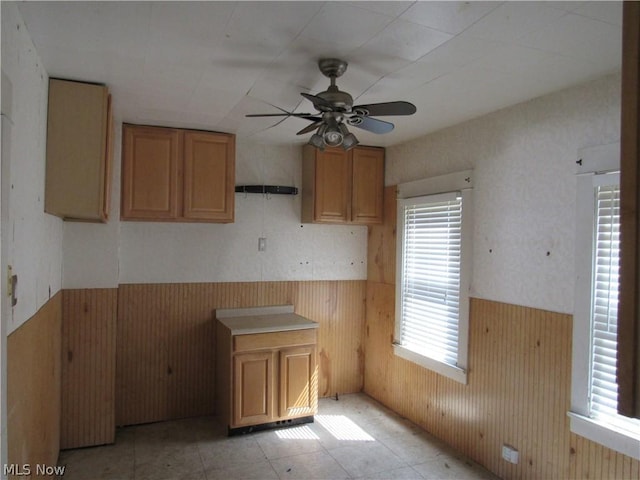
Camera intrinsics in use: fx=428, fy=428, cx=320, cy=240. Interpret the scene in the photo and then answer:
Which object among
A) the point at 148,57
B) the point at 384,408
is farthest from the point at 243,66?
the point at 384,408

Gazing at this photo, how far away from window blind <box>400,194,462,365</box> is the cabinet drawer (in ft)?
2.82

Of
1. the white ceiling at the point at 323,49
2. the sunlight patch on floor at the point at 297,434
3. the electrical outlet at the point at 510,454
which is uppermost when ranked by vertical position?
the white ceiling at the point at 323,49

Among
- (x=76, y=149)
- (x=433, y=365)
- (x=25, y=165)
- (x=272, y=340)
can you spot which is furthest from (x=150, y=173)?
(x=433, y=365)

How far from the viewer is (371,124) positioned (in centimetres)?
237

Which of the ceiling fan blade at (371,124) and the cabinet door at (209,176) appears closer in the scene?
the ceiling fan blade at (371,124)

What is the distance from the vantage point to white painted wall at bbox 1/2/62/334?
1.56 m

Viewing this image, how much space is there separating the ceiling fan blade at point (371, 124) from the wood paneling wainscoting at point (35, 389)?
5.89 ft

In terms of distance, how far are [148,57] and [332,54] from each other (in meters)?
0.90

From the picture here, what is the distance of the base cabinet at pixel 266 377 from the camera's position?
10.8 feet

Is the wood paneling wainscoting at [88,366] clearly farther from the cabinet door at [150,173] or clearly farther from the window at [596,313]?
the window at [596,313]

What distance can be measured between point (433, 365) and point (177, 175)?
2.48 metres

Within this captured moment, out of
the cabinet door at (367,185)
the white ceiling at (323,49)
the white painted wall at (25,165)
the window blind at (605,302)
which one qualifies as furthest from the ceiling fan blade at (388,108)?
the cabinet door at (367,185)

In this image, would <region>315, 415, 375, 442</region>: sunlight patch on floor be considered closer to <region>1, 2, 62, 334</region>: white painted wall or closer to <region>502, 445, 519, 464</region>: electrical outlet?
<region>502, 445, 519, 464</region>: electrical outlet

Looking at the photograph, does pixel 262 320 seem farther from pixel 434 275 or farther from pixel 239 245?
pixel 434 275
